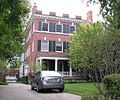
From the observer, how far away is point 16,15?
1178 centimetres

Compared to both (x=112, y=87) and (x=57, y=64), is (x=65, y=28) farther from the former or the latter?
(x=112, y=87)

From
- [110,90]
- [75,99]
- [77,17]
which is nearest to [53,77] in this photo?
[75,99]

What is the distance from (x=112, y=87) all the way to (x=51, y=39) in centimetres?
3555

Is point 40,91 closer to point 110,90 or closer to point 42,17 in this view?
point 110,90

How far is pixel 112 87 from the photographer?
9.00 meters

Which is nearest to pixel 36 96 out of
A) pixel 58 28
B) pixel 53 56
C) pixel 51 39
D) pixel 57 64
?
pixel 53 56

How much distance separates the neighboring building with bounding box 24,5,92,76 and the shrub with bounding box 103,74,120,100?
32.9 metres

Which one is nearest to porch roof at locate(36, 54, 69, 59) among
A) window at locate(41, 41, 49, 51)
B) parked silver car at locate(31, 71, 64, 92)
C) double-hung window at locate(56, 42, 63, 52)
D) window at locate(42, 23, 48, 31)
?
double-hung window at locate(56, 42, 63, 52)

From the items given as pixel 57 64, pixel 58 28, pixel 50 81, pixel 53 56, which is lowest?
pixel 50 81

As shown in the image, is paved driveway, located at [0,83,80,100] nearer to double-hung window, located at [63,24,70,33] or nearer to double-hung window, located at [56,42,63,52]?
double-hung window, located at [56,42,63,52]

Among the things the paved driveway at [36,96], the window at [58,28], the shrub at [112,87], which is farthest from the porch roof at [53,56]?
the shrub at [112,87]

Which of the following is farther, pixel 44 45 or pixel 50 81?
pixel 44 45

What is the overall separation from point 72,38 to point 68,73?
569 cm

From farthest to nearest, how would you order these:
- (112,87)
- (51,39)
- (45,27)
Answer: (51,39) < (45,27) < (112,87)
